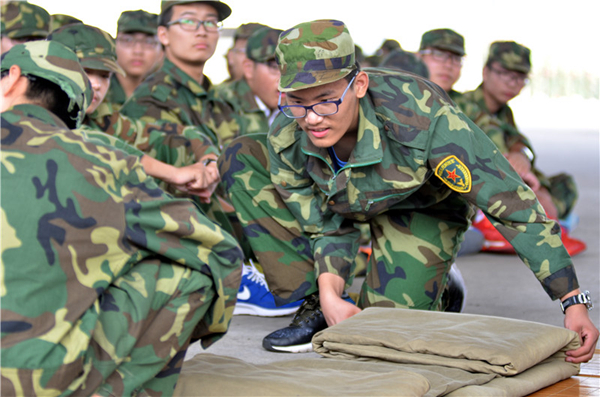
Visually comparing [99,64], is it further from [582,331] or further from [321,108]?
[582,331]

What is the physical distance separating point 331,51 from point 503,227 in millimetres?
738

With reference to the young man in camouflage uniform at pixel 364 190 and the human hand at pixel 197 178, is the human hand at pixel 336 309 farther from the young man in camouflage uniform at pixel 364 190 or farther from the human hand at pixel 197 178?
the human hand at pixel 197 178

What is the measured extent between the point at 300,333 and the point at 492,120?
118 inches

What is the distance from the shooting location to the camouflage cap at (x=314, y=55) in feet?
7.17

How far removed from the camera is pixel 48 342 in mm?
1300

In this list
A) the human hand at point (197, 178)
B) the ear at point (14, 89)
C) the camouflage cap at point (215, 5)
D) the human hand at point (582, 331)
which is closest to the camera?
the ear at point (14, 89)

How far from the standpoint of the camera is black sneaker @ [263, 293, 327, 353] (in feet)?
8.05

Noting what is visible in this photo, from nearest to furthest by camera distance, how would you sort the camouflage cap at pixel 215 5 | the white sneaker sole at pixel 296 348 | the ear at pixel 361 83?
the ear at pixel 361 83 → the white sneaker sole at pixel 296 348 → the camouflage cap at pixel 215 5

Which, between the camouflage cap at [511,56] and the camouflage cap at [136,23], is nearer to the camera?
the camouflage cap at [136,23]

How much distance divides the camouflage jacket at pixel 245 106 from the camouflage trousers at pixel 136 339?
2.64 meters

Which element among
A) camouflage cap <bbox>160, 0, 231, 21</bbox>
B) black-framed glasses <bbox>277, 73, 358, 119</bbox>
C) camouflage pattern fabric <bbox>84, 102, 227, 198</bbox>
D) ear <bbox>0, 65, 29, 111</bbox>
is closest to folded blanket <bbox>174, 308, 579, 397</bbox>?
black-framed glasses <bbox>277, 73, 358, 119</bbox>

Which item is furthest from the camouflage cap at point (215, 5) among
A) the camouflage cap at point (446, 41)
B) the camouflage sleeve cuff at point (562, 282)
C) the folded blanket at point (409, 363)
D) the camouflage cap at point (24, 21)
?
the camouflage sleeve cuff at point (562, 282)

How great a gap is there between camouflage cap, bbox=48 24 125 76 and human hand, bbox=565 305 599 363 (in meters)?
1.90

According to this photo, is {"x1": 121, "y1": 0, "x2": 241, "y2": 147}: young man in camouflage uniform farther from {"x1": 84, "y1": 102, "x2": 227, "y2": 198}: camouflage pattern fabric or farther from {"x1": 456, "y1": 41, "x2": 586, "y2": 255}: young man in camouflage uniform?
{"x1": 456, "y1": 41, "x2": 586, "y2": 255}: young man in camouflage uniform
